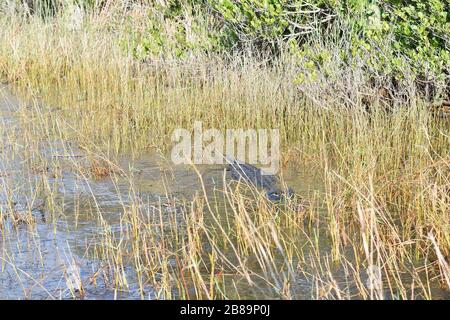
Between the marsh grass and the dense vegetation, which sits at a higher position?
the dense vegetation

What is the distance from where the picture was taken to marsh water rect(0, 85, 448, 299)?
13.6ft

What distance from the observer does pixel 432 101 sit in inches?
292

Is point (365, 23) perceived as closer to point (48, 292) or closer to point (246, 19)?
point (246, 19)

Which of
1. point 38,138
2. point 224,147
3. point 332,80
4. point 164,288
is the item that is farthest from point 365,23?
point 164,288

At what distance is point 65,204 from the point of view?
18.4 feet

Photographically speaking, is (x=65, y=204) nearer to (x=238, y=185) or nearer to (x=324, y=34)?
(x=238, y=185)

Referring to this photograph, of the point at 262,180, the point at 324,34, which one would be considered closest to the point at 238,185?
the point at 262,180

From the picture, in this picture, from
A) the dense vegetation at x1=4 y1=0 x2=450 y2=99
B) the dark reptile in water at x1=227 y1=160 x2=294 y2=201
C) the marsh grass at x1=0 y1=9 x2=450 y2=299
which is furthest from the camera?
the dense vegetation at x1=4 y1=0 x2=450 y2=99

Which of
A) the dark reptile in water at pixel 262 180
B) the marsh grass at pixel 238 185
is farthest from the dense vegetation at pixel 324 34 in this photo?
the dark reptile in water at pixel 262 180

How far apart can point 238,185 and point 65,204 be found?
64.0 inches

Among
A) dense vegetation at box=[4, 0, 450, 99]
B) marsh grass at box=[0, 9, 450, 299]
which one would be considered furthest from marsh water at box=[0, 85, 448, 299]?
dense vegetation at box=[4, 0, 450, 99]

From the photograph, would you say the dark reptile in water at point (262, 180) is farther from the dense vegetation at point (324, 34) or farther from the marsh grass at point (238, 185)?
the dense vegetation at point (324, 34)

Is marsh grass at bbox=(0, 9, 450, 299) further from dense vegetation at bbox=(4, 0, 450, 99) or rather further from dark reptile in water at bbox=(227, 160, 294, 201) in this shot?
dense vegetation at bbox=(4, 0, 450, 99)

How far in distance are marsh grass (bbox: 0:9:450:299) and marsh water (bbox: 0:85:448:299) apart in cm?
6
